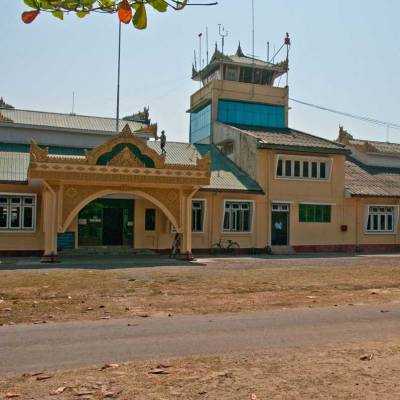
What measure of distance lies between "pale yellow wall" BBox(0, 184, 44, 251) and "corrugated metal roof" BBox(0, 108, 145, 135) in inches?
250

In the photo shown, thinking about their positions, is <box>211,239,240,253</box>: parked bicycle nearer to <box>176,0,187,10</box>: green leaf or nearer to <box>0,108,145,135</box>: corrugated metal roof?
<box>0,108,145,135</box>: corrugated metal roof

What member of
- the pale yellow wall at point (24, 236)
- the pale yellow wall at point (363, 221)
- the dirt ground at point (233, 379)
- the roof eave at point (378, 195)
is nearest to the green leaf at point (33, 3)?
the dirt ground at point (233, 379)

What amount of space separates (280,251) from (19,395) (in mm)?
25278

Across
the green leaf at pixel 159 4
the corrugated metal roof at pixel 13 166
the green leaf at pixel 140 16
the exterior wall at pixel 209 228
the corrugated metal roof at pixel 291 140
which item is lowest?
the exterior wall at pixel 209 228

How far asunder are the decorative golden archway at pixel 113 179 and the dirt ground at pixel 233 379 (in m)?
16.7

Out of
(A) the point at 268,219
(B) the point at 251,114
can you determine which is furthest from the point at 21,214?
(B) the point at 251,114

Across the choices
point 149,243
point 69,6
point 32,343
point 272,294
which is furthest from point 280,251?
point 69,6

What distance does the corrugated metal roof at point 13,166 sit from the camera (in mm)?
25000

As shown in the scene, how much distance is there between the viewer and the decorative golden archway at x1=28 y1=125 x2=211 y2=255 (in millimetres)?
22469

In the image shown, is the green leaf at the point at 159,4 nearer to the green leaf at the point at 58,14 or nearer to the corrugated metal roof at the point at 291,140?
the green leaf at the point at 58,14

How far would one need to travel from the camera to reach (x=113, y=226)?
1080 inches

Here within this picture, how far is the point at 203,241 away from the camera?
28453 mm

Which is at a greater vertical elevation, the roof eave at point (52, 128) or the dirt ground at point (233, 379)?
the roof eave at point (52, 128)

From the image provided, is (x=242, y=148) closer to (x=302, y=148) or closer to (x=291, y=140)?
(x=291, y=140)
